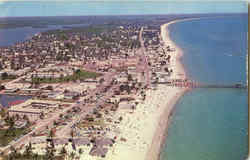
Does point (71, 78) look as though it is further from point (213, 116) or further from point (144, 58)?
point (213, 116)

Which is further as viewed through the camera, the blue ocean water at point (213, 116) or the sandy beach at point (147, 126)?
the blue ocean water at point (213, 116)

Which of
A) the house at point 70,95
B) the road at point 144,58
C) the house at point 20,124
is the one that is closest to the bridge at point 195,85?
the road at point 144,58

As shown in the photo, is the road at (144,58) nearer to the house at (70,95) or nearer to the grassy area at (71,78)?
the grassy area at (71,78)

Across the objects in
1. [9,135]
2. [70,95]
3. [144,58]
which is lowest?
[9,135]

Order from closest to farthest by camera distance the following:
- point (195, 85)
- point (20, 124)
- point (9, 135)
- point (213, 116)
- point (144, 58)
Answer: point (9, 135) → point (20, 124) → point (213, 116) → point (195, 85) → point (144, 58)

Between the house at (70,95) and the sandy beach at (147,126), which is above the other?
the house at (70,95)

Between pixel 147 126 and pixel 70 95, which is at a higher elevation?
pixel 70 95

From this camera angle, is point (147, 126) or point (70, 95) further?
point (70, 95)

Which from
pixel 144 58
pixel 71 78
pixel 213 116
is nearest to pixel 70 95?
pixel 71 78

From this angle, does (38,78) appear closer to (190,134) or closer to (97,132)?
(97,132)
